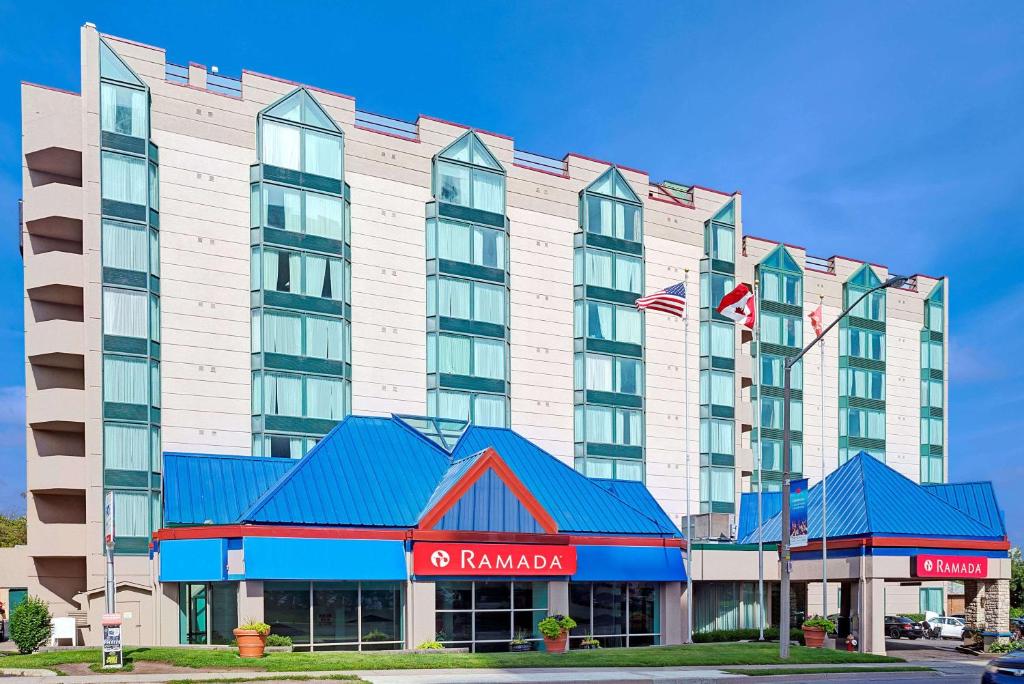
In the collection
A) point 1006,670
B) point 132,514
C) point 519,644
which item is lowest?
point 519,644

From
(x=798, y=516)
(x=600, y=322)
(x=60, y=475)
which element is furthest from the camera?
(x=600, y=322)

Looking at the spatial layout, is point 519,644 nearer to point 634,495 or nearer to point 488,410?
point 634,495

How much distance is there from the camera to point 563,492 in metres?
44.3

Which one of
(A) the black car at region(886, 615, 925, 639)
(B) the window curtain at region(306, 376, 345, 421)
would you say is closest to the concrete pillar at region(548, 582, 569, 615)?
(B) the window curtain at region(306, 376, 345, 421)

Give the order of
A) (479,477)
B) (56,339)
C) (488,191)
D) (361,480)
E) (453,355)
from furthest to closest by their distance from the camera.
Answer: (488,191) → (453,355) → (56,339) → (361,480) → (479,477)

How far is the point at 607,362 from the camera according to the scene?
61906mm

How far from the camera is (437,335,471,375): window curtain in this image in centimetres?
5581

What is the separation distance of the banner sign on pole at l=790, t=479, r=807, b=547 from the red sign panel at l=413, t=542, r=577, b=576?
8887 mm

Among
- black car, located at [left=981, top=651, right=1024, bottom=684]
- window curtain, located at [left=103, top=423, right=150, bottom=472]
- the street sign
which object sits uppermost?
window curtain, located at [left=103, top=423, right=150, bottom=472]

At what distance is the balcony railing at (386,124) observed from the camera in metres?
55.9

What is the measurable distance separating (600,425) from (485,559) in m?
23.9

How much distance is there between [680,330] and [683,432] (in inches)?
248

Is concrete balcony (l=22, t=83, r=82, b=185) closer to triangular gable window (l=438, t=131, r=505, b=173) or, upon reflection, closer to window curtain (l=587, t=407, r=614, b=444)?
triangular gable window (l=438, t=131, r=505, b=173)

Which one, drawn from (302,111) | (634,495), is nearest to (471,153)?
(302,111)
